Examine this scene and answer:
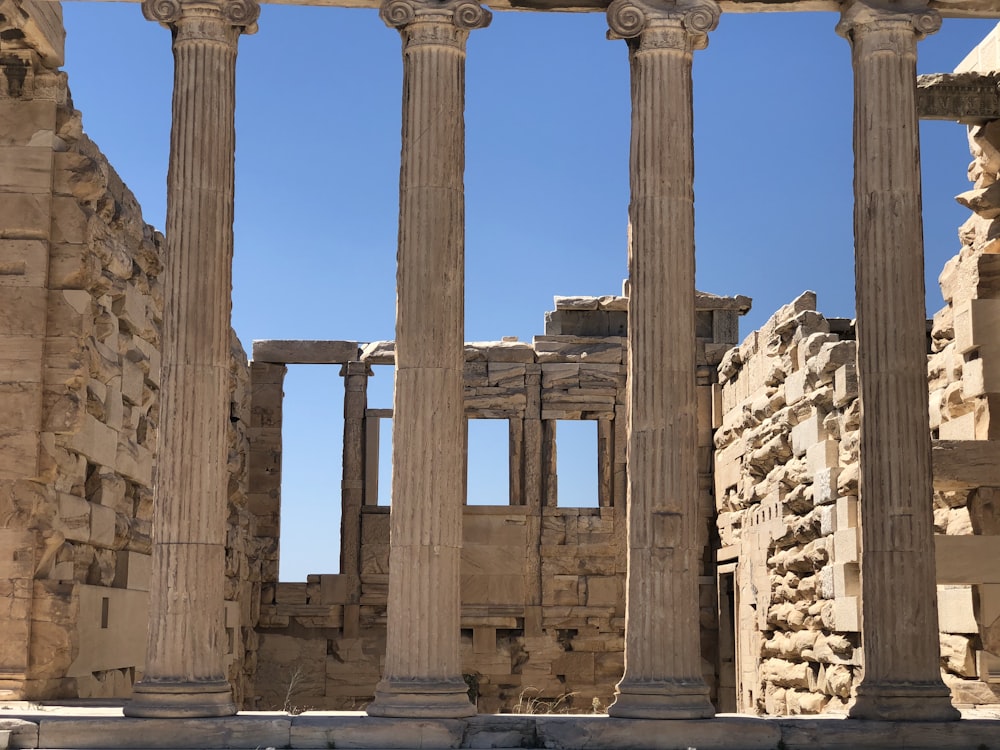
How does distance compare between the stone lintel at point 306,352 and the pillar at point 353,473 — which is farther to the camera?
the stone lintel at point 306,352

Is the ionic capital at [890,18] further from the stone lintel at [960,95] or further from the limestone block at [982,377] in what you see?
the limestone block at [982,377]

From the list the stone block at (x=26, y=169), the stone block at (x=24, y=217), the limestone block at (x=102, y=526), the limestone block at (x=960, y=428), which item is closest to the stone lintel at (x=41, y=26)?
the stone block at (x=26, y=169)

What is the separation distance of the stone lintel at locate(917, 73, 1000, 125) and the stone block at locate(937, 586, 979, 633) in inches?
281

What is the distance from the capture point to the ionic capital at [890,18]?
16.5m

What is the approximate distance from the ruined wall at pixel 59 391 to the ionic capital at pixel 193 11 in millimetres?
2211

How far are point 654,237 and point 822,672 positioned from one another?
880 cm

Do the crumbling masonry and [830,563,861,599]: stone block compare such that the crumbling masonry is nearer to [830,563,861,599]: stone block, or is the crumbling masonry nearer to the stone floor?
[830,563,861,599]: stone block

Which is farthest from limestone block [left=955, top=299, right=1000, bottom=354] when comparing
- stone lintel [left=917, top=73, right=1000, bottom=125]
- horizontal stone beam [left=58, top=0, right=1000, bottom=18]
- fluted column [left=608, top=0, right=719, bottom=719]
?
fluted column [left=608, top=0, right=719, bottom=719]

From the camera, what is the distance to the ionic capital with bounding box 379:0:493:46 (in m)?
16.3

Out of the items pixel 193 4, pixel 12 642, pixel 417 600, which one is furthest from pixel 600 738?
pixel 193 4

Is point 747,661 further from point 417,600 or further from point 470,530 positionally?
point 417,600

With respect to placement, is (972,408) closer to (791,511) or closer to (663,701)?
(791,511)

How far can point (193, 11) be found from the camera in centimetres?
1634

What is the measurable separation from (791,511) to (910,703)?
320 inches
